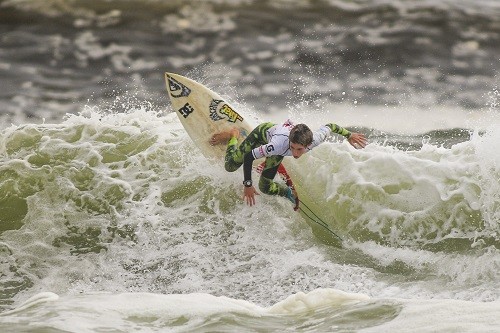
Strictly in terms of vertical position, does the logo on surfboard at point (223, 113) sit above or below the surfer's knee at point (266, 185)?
above

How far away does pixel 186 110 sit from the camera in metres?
10.6

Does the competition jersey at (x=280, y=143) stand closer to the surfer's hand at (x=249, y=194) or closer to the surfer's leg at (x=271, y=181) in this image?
the surfer's leg at (x=271, y=181)

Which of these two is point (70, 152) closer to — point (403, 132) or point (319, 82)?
point (403, 132)

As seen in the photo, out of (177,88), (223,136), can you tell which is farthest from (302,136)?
(177,88)

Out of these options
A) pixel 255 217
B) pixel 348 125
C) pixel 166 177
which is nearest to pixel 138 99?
pixel 348 125

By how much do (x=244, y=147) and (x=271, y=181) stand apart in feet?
1.50

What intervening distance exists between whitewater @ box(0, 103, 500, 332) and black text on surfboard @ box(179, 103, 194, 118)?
14.2 inches

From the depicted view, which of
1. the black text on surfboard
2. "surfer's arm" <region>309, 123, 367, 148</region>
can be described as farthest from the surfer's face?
the black text on surfboard

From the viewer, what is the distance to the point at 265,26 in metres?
17.4

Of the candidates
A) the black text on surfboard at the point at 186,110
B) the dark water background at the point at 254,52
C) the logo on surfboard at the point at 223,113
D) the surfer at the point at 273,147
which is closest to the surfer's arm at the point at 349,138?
the surfer at the point at 273,147

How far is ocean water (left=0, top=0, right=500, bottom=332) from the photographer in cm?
765

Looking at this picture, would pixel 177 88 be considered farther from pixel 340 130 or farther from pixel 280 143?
pixel 340 130

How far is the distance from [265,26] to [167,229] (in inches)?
331

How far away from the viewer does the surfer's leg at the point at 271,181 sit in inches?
372
